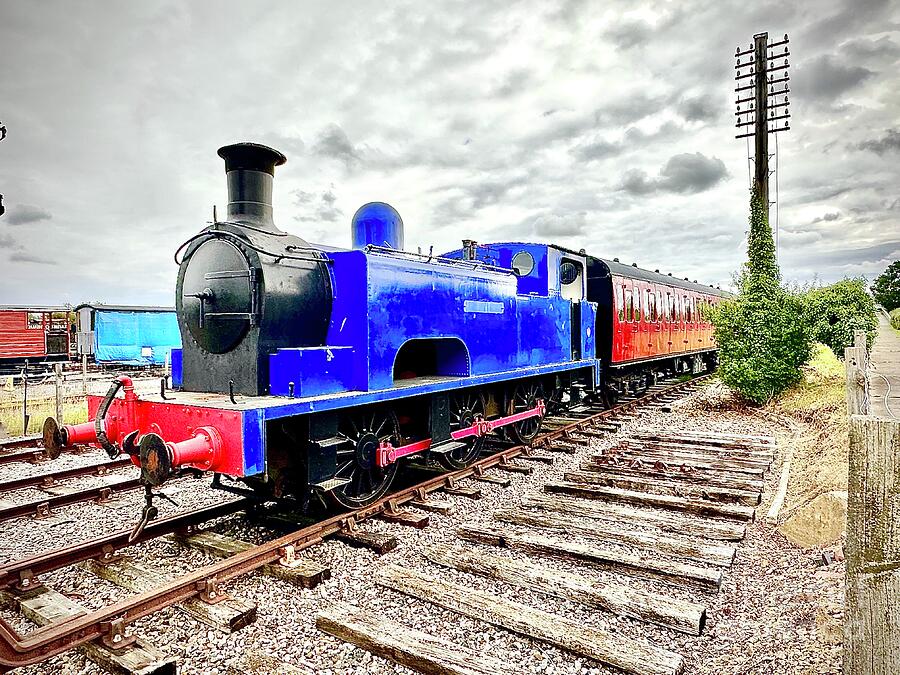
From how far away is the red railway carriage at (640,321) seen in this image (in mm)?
12141

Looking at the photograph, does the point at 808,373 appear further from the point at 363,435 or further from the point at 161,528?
the point at 161,528

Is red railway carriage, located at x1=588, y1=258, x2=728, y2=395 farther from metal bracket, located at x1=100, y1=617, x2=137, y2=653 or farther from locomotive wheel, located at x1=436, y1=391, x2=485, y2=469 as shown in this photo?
metal bracket, located at x1=100, y1=617, x2=137, y2=653

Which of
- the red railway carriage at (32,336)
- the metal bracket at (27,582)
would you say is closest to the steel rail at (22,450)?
the metal bracket at (27,582)

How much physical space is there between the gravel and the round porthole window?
4.69 m

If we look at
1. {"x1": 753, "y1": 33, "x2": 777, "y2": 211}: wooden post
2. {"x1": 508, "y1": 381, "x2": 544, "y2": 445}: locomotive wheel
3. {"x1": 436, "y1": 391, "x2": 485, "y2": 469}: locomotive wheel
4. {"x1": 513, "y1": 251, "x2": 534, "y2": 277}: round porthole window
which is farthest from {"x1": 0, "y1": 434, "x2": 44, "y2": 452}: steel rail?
{"x1": 753, "y1": 33, "x2": 777, "y2": 211}: wooden post

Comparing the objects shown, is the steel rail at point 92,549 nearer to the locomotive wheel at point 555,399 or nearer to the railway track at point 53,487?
the railway track at point 53,487

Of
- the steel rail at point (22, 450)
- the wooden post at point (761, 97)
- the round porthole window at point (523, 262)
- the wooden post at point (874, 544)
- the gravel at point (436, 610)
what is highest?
the wooden post at point (761, 97)

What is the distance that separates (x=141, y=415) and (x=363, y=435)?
6.41ft

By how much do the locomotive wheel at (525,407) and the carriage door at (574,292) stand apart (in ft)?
4.44

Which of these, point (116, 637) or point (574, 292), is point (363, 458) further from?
point (574, 292)

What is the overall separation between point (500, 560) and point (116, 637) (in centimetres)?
264

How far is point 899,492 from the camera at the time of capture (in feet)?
5.13

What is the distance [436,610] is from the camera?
383cm

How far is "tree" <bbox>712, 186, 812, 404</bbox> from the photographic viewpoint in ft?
39.9
